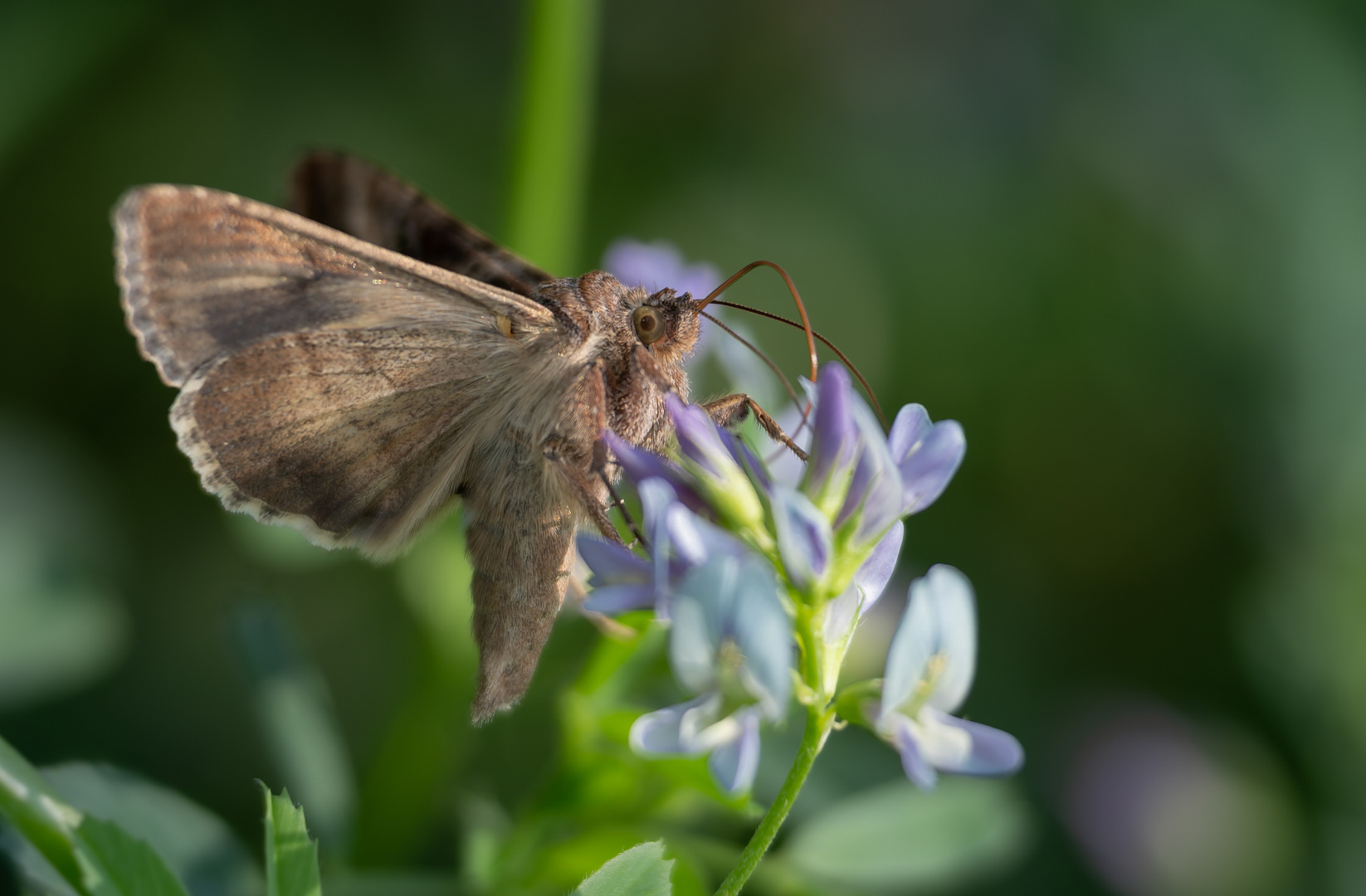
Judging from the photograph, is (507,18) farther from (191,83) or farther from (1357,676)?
(1357,676)

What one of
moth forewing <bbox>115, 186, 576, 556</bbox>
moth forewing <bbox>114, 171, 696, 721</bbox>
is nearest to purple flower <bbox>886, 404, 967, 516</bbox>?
moth forewing <bbox>114, 171, 696, 721</bbox>

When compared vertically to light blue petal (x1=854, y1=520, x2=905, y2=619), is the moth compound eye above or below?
above

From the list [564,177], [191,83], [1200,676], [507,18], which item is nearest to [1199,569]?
[1200,676]

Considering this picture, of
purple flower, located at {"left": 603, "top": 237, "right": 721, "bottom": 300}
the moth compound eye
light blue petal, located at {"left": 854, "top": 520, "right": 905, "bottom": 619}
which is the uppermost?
purple flower, located at {"left": 603, "top": 237, "right": 721, "bottom": 300}

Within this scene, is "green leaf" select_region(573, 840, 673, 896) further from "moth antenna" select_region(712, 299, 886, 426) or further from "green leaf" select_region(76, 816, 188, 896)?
"moth antenna" select_region(712, 299, 886, 426)

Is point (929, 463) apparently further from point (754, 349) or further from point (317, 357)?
point (317, 357)
